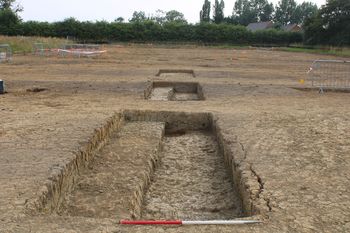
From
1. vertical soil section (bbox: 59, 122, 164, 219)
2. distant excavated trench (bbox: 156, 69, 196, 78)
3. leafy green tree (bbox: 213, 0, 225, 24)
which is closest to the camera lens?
vertical soil section (bbox: 59, 122, 164, 219)

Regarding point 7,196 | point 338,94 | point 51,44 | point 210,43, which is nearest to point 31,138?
point 7,196

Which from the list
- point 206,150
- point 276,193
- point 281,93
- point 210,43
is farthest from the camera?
point 210,43

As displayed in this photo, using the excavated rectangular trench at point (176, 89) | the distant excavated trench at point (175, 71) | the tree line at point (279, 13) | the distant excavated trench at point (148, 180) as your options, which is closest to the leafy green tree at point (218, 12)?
the tree line at point (279, 13)

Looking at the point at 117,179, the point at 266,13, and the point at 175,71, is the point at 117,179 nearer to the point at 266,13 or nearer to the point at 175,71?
the point at 175,71

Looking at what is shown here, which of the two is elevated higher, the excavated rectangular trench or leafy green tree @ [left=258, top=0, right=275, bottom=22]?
leafy green tree @ [left=258, top=0, right=275, bottom=22]

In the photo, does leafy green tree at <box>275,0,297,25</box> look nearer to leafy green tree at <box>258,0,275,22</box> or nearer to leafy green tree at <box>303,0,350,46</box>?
leafy green tree at <box>258,0,275,22</box>

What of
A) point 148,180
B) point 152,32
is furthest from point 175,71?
point 152,32

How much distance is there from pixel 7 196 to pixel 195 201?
2383mm

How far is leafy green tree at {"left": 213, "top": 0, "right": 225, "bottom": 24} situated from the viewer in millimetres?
99500

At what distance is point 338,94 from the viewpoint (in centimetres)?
1377

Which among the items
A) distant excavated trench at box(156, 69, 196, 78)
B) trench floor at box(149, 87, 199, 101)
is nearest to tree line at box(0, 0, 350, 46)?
distant excavated trench at box(156, 69, 196, 78)

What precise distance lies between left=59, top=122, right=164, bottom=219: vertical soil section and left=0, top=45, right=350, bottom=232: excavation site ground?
0.05 feet

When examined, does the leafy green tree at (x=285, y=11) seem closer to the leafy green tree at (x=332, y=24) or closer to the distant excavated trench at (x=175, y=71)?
the leafy green tree at (x=332, y=24)

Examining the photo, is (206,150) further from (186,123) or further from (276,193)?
(276,193)
